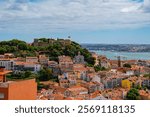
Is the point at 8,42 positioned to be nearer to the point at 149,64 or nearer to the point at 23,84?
the point at 149,64

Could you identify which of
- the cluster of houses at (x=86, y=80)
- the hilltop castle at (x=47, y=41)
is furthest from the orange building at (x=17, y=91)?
the hilltop castle at (x=47, y=41)

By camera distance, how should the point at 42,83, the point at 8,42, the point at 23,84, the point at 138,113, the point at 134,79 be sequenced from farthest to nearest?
the point at 8,42, the point at 134,79, the point at 42,83, the point at 23,84, the point at 138,113

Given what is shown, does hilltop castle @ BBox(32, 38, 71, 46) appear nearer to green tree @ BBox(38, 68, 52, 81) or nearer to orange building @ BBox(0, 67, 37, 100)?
green tree @ BBox(38, 68, 52, 81)

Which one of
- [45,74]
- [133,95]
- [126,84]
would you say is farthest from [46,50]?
Answer: [133,95]

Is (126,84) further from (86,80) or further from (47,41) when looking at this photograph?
(47,41)

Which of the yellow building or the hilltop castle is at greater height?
the hilltop castle

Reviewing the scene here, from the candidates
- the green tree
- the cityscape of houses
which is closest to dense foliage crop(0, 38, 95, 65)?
the cityscape of houses

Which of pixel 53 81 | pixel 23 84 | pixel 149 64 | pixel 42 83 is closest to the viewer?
pixel 23 84

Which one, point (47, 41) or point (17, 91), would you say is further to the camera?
point (47, 41)

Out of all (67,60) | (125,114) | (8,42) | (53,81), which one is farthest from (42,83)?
(125,114)
